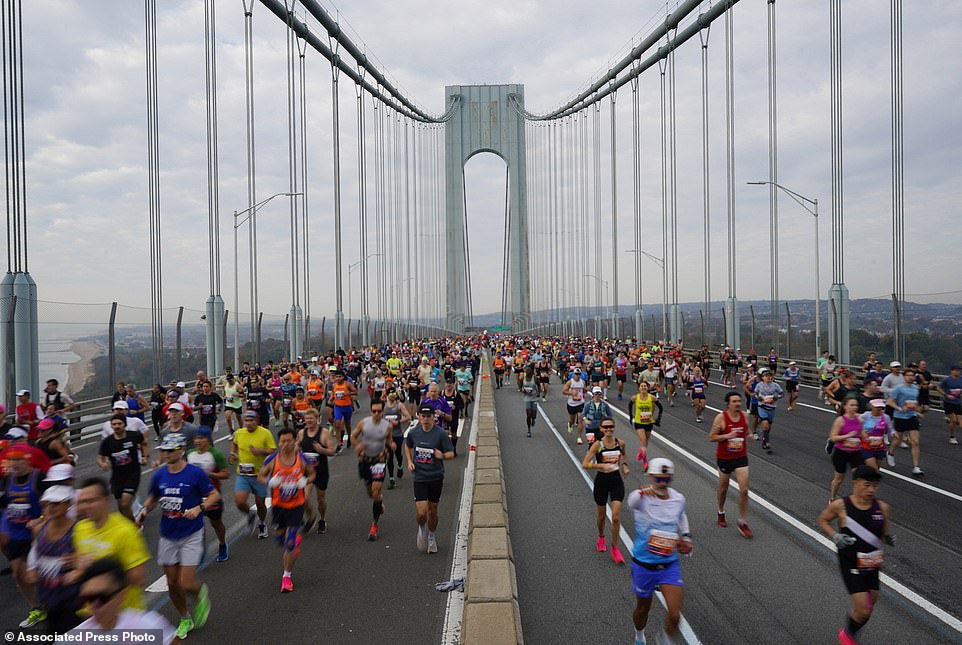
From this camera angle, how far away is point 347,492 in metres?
10.7

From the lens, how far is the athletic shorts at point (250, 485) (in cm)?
779

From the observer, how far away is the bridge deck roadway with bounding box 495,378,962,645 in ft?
17.7

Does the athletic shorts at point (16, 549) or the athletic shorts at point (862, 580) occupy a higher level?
the athletic shorts at point (862, 580)

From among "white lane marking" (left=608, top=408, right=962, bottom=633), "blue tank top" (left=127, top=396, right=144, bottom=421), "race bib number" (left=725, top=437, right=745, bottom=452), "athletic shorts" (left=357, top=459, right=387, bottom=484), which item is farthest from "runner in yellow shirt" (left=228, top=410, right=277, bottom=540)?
"white lane marking" (left=608, top=408, right=962, bottom=633)

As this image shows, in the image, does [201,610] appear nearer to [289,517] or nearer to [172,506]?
[172,506]

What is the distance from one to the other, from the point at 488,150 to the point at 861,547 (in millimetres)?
101863

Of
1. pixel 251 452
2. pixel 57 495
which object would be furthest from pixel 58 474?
pixel 251 452

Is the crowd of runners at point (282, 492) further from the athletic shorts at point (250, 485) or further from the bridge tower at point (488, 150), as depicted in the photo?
the bridge tower at point (488, 150)

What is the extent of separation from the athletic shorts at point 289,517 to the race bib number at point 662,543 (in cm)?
308

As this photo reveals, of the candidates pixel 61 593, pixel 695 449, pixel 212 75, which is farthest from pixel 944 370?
pixel 212 75

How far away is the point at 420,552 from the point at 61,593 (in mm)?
3968

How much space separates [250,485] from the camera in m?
7.91

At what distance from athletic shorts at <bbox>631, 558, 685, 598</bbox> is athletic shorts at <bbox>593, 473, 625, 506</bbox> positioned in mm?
2231

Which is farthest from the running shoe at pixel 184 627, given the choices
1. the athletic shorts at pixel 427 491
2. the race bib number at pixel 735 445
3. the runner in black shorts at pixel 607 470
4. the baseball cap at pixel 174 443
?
the race bib number at pixel 735 445
